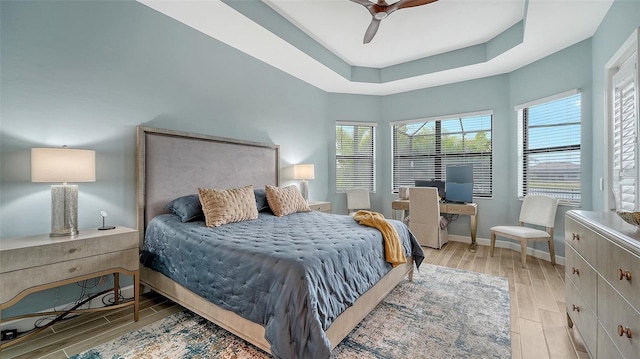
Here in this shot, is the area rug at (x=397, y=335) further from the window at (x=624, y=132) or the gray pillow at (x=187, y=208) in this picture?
the window at (x=624, y=132)

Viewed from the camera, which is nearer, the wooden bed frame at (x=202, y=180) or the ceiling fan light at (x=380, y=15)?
the wooden bed frame at (x=202, y=180)

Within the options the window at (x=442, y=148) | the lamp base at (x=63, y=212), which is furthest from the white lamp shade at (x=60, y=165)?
the window at (x=442, y=148)

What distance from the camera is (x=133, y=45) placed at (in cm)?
262

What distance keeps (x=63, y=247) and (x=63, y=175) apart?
1.67 ft

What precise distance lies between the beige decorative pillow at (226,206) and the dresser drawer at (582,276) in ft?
8.73

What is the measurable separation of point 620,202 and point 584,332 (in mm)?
1485

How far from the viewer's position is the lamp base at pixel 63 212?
1994mm

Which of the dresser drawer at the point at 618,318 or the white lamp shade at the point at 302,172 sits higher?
the white lamp shade at the point at 302,172

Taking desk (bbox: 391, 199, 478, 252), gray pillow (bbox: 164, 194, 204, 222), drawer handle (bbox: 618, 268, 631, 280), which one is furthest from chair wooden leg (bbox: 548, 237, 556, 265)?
gray pillow (bbox: 164, 194, 204, 222)

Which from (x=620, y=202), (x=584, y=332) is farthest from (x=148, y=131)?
(x=620, y=202)

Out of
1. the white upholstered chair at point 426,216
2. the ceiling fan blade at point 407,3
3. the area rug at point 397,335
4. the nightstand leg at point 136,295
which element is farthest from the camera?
the white upholstered chair at point 426,216

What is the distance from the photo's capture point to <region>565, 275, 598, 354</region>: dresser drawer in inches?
59.6

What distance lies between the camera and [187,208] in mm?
2639

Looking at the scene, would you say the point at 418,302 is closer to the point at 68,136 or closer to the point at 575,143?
the point at 575,143
